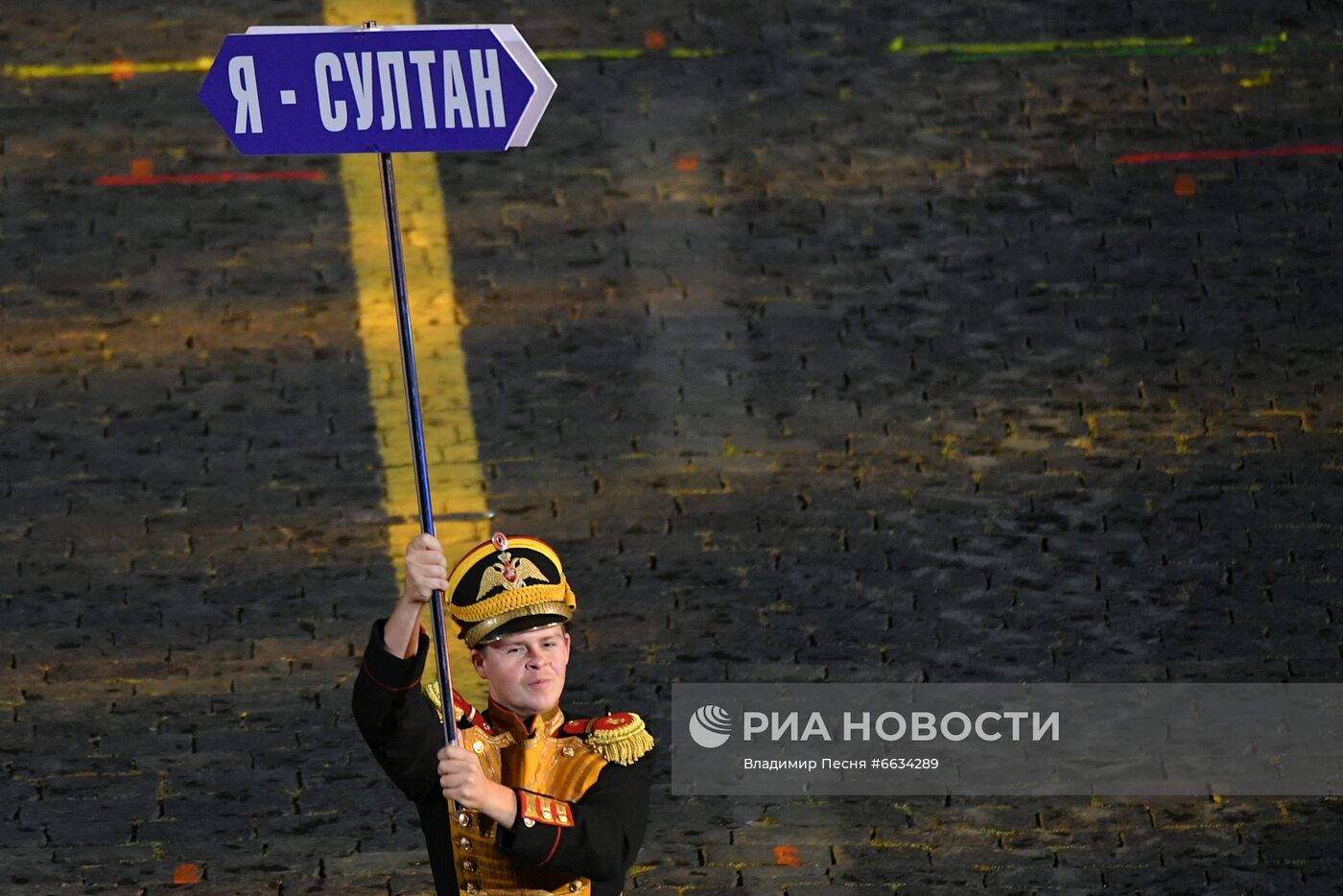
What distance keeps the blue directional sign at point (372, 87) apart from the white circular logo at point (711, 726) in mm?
5197

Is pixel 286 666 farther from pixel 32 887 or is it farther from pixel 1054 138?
pixel 1054 138

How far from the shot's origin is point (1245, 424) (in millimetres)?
12078

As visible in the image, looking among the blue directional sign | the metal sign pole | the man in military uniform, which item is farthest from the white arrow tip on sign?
the man in military uniform

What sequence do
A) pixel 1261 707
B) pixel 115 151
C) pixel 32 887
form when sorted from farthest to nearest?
pixel 115 151 → pixel 1261 707 → pixel 32 887

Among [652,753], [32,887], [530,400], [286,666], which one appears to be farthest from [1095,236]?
[652,753]

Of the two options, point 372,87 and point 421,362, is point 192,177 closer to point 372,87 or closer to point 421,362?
point 421,362

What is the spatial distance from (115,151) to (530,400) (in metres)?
3.26

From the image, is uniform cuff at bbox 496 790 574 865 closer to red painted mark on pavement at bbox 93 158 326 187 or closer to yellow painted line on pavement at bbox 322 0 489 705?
yellow painted line on pavement at bbox 322 0 489 705

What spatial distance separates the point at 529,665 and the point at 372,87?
1.48 meters

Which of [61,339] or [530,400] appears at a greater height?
[61,339]

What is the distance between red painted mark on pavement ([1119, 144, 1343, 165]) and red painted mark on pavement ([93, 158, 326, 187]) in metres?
4.75

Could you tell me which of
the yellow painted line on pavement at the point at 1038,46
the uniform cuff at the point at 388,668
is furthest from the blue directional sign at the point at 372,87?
the yellow painted line on pavement at the point at 1038,46

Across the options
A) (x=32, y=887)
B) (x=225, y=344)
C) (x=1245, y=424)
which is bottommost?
(x=32, y=887)

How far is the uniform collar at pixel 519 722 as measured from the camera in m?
5.99
